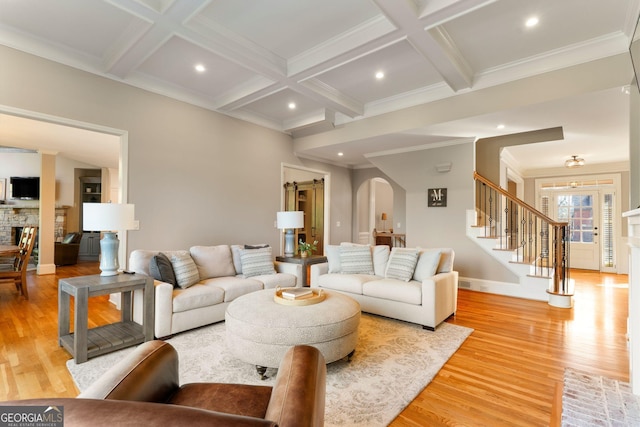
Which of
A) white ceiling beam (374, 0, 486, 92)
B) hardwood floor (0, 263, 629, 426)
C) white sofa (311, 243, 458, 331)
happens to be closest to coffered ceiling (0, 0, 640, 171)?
white ceiling beam (374, 0, 486, 92)

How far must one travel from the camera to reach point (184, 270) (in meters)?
3.38

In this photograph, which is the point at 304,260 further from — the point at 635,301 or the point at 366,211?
the point at 366,211

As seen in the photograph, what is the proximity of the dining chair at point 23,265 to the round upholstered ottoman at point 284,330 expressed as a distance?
12.5 feet

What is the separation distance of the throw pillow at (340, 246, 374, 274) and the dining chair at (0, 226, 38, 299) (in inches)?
170

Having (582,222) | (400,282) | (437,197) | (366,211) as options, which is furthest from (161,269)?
(582,222)

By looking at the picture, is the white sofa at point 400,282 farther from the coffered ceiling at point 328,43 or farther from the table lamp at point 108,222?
the table lamp at point 108,222

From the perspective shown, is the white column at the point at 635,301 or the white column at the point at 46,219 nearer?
the white column at the point at 635,301

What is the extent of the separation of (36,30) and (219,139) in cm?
233

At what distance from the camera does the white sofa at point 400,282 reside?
3.31 metres

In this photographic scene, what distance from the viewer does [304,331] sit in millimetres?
2221

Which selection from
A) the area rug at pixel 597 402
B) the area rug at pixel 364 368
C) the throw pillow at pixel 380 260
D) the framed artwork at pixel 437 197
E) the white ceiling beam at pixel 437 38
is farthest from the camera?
the framed artwork at pixel 437 197

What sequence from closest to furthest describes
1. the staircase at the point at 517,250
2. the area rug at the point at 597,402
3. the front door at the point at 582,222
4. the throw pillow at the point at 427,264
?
the area rug at the point at 597,402 < the throw pillow at the point at 427,264 < the staircase at the point at 517,250 < the front door at the point at 582,222

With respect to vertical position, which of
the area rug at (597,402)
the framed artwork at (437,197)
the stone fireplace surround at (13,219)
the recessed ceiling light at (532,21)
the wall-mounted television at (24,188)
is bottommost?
the area rug at (597,402)

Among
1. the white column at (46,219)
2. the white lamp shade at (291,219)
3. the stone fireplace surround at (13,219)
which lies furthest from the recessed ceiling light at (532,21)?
the stone fireplace surround at (13,219)
